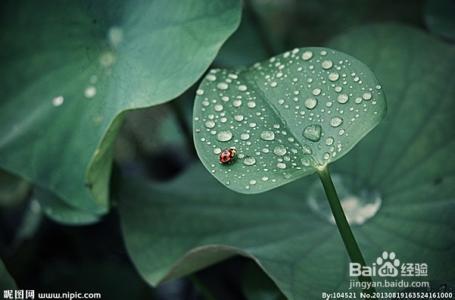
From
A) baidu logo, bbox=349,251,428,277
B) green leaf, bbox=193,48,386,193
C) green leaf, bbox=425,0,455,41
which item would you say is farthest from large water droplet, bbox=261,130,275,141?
green leaf, bbox=425,0,455,41

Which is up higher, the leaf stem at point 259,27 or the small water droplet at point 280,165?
the small water droplet at point 280,165

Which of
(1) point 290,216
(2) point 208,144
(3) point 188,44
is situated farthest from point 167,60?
(1) point 290,216

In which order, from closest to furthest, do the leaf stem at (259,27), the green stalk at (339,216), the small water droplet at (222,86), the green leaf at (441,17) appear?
the green stalk at (339,216) < the small water droplet at (222,86) < the green leaf at (441,17) < the leaf stem at (259,27)

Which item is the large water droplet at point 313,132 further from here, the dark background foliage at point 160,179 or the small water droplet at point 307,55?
the dark background foliage at point 160,179

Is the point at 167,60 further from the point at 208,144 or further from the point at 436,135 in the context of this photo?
Result: the point at 436,135

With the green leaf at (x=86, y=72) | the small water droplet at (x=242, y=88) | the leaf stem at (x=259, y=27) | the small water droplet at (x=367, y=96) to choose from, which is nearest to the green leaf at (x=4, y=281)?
the green leaf at (x=86, y=72)

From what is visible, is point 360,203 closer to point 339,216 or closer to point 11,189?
point 339,216
